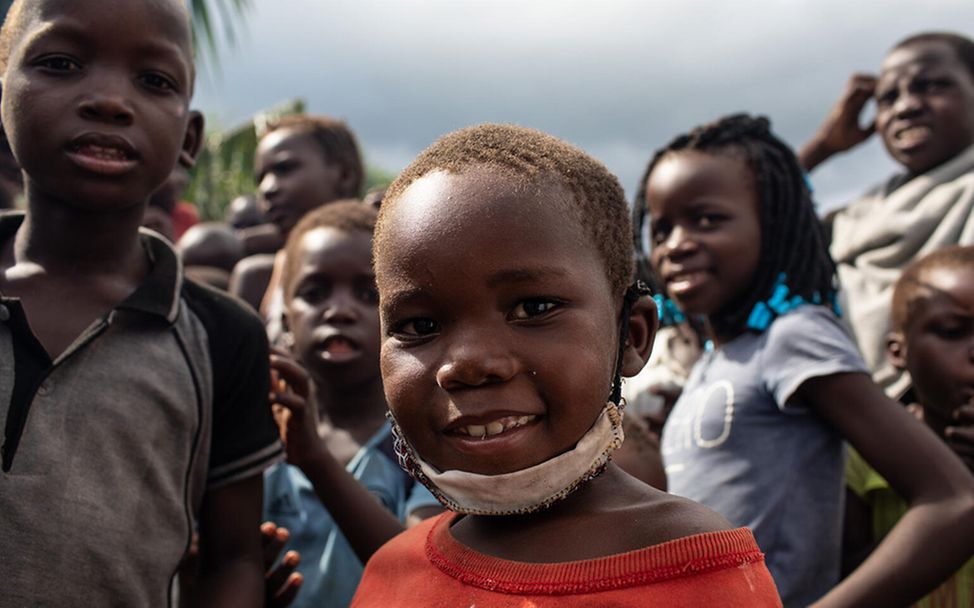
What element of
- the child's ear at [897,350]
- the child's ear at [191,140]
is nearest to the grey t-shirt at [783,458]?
the child's ear at [897,350]

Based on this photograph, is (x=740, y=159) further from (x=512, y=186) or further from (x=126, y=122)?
(x=126, y=122)

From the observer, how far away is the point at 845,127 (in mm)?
4883

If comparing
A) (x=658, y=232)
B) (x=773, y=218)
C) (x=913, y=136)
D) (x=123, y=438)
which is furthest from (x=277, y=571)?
(x=913, y=136)

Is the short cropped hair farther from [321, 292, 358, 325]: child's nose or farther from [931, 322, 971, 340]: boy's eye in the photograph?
[931, 322, 971, 340]: boy's eye

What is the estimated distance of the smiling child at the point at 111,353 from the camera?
5.58ft

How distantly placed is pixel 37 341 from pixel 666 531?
1211 mm

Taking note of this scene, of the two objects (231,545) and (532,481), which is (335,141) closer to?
(231,545)

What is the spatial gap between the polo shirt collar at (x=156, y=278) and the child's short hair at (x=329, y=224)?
85cm

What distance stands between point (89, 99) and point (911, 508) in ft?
6.62

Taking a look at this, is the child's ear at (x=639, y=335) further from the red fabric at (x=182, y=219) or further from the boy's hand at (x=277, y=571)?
the red fabric at (x=182, y=219)

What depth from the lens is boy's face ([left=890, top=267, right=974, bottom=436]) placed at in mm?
2756

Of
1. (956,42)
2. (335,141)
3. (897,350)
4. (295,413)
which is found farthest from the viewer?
(335,141)

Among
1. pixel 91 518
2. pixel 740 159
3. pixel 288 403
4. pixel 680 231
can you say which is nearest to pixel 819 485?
pixel 680 231

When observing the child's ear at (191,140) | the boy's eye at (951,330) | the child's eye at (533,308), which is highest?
the child's ear at (191,140)
